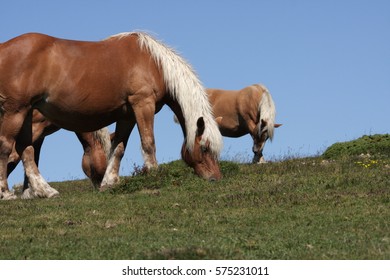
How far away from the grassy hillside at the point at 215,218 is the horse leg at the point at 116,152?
2.32ft

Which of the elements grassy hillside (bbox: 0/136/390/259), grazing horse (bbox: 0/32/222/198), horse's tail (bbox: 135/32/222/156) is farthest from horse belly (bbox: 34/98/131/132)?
grassy hillside (bbox: 0/136/390/259)

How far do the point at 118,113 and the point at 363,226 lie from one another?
7328mm

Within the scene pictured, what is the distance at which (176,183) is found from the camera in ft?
52.6

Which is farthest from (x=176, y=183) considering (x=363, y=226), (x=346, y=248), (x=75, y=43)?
(x=346, y=248)

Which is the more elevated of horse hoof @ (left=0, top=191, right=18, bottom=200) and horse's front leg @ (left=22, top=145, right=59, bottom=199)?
horse's front leg @ (left=22, top=145, right=59, bottom=199)

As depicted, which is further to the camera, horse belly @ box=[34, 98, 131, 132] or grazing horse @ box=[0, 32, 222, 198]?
horse belly @ box=[34, 98, 131, 132]

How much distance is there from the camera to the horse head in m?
16.2

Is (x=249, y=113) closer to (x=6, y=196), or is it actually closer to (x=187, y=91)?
(x=187, y=91)

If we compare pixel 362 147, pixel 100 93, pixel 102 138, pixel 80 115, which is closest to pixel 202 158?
pixel 100 93

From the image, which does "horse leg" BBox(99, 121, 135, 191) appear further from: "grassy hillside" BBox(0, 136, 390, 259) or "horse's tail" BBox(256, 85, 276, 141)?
"horse's tail" BBox(256, 85, 276, 141)

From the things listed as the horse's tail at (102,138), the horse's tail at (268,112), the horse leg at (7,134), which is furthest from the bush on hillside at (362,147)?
the horse leg at (7,134)

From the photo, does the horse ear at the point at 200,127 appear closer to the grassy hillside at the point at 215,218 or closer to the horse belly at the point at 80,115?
the grassy hillside at the point at 215,218

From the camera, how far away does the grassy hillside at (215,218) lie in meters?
9.02

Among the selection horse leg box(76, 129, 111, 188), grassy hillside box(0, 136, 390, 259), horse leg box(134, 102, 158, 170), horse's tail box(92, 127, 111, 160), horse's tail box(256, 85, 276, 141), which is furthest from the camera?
horse's tail box(256, 85, 276, 141)
